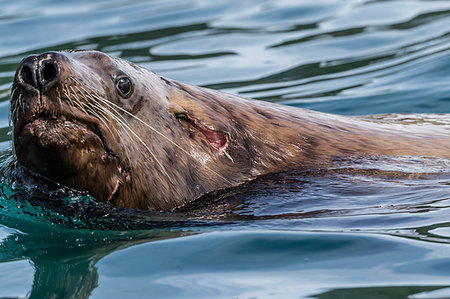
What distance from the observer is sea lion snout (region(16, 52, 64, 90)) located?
158 inches

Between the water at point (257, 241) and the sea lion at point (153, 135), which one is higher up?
the sea lion at point (153, 135)

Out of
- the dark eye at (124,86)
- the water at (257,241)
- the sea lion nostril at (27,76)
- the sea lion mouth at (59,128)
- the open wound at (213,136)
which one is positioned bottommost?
the water at (257,241)

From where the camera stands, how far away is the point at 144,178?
446cm

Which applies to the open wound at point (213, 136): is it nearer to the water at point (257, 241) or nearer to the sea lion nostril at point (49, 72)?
the water at point (257, 241)

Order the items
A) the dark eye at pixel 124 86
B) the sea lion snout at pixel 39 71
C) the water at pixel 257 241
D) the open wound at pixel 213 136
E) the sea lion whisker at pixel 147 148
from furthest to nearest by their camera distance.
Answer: the open wound at pixel 213 136 < the dark eye at pixel 124 86 < the sea lion whisker at pixel 147 148 < the sea lion snout at pixel 39 71 < the water at pixel 257 241

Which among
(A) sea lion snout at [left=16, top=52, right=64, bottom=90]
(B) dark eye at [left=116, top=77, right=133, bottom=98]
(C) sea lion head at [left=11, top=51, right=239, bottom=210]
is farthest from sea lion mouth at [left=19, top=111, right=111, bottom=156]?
(B) dark eye at [left=116, top=77, right=133, bottom=98]

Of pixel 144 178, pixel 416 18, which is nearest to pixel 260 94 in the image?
pixel 416 18

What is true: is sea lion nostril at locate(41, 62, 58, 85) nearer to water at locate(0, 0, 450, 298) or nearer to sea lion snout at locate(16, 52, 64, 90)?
sea lion snout at locate(16, 52, 64, 90)

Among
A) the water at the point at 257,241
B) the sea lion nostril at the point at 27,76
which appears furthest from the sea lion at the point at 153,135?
the water at the point at 257,241

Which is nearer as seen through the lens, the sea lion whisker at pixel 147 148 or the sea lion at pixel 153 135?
the sea lion at pixel 153 135

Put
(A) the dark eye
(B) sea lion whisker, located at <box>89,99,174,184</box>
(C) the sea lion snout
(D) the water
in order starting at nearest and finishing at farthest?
(D) the water < (C) the sea lion snout < (B) sea lion whisker, located at <box>89,99,174,184</box> < (A) the dark eye

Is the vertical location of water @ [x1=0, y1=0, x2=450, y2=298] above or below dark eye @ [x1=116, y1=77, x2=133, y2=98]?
below

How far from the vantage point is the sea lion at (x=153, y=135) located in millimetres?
4082

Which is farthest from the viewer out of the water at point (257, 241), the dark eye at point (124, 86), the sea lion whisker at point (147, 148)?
the dark eye at point (124, 86)
